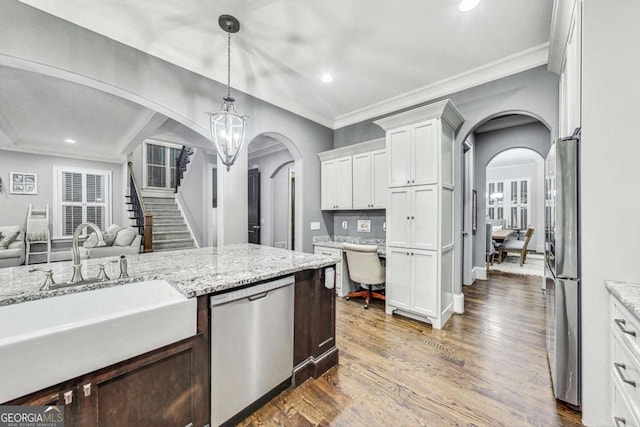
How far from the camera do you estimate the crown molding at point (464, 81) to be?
2764 millimetres

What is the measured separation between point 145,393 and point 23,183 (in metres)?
8.25

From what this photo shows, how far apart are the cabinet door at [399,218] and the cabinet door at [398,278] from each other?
0.41ft

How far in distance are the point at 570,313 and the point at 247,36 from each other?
3491mm

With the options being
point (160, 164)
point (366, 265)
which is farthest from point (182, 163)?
point (366, 265)

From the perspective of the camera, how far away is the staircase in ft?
21.3

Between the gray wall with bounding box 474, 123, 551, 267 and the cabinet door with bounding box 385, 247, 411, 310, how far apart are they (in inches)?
116

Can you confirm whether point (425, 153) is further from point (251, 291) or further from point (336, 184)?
point (251, 291)

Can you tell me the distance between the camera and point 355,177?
416 centimetres

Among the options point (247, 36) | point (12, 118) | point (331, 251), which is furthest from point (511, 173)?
point (12, 118)

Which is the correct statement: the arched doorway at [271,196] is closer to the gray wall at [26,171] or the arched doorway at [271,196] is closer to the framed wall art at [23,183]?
the gray wall at [26,171]

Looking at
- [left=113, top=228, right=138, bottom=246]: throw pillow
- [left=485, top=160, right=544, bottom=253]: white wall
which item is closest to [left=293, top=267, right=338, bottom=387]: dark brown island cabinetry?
[left=113, top=228, right=138, bottom=246]: throw pillow
